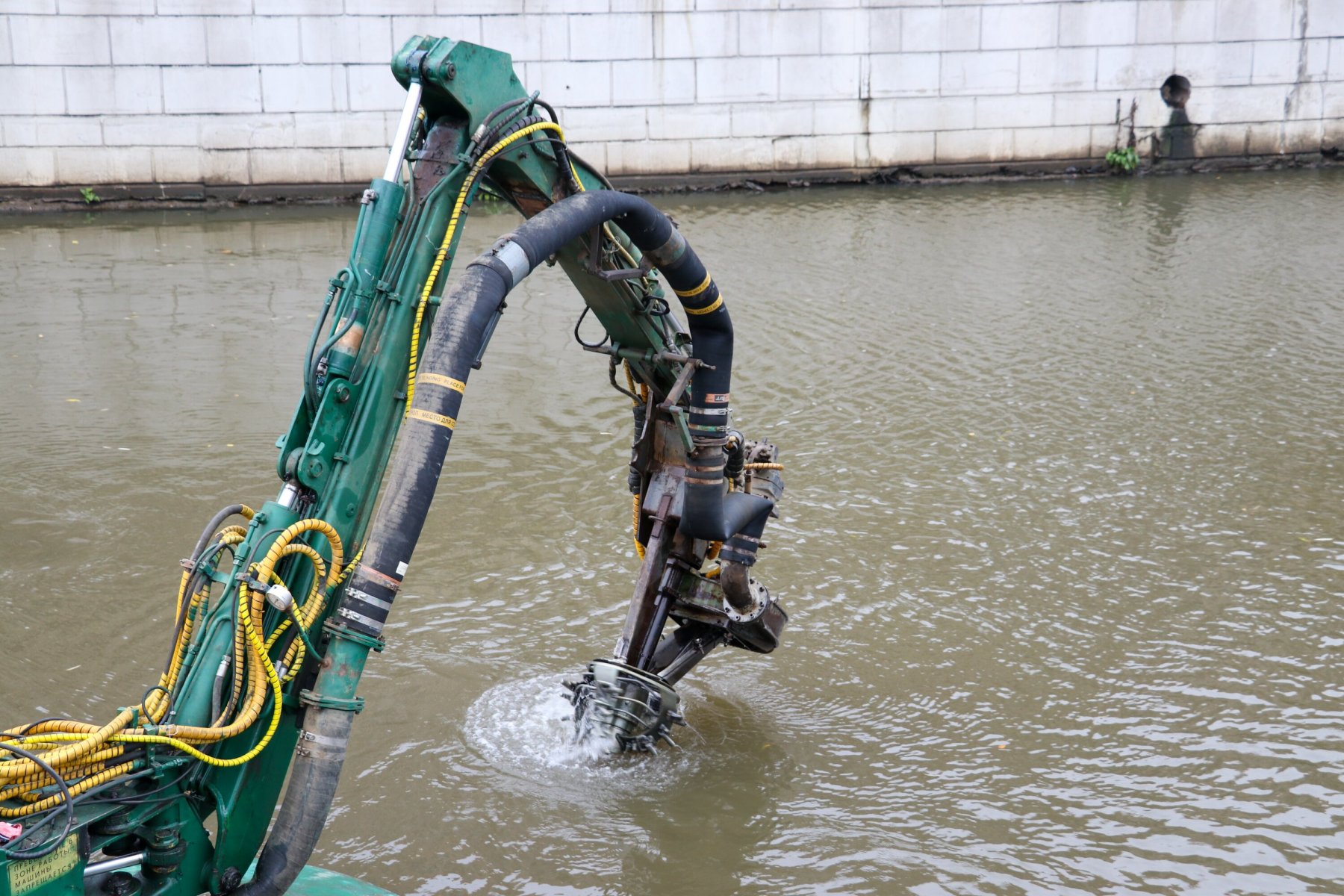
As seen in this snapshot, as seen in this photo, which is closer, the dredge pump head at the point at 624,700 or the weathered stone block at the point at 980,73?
the dredge pump head at the point at 624,700

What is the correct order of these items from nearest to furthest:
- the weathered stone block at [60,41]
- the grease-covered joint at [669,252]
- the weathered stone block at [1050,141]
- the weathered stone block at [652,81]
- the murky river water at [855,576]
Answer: the grease-covered joint at [669,252] → the murky river water at [855,576] → the weathered stone block at [60,41] → the weathered stone block at [652,81] → the weathered stone block at [1050,141]

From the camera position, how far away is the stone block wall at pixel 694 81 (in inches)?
609

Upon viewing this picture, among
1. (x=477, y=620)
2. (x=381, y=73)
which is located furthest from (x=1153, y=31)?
(x=477, y=620)

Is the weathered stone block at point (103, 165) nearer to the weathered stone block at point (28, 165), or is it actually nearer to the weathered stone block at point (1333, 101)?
the weathered stone block at point (28, 165)

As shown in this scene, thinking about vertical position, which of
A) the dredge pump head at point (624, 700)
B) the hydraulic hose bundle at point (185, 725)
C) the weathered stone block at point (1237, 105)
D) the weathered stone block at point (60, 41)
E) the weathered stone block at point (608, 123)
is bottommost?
the dredge pump head at point (624, 700)

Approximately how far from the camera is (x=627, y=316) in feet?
15.0

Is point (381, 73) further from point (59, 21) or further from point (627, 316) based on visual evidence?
point (627, 316)

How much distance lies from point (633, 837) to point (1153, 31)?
16126mm

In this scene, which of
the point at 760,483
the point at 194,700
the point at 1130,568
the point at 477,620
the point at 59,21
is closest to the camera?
the point at 194,700

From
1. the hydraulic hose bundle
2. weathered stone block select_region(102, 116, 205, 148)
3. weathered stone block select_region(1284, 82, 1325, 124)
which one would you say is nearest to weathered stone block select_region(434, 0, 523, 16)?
weathered stone block select_region(102, 116, 205, 148)

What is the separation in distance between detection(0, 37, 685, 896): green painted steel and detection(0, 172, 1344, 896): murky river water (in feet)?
3.97

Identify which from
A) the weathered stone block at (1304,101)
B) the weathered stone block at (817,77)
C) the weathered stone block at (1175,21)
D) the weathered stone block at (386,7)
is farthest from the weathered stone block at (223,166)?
the weathered stone block at (1304,101)

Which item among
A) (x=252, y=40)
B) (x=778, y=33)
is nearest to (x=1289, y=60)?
(x=778, y=33)

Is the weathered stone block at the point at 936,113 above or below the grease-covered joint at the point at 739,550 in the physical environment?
above
